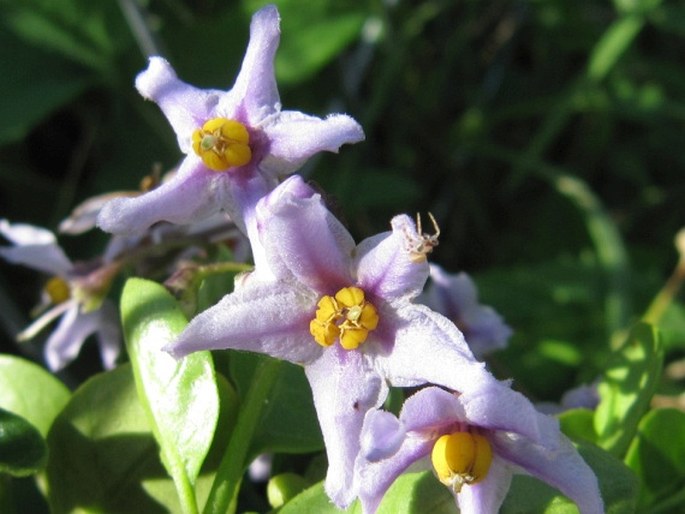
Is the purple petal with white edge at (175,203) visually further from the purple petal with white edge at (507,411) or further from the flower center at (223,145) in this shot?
the purple petal with white edge at (507,411)

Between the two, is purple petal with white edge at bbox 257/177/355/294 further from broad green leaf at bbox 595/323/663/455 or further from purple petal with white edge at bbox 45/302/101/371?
purple petal with white edge at bbox 45/302/101/371

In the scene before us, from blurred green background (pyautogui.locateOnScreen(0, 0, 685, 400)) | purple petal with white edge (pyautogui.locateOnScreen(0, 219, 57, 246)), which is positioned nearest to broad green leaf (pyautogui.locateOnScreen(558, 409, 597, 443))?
purple petal with white edge (pyautogui.locateOnScreen(0, 219, 57, 246))

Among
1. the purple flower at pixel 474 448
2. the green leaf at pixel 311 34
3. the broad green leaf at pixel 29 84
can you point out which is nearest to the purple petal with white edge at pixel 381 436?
the purple flower at pixel 474 448

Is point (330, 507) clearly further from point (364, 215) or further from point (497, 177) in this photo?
point (497, 177)

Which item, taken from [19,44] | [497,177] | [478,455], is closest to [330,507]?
[478,455]

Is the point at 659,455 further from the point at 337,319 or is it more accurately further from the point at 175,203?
the point at 175,203

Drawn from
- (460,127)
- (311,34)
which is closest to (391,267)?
(311,34)
